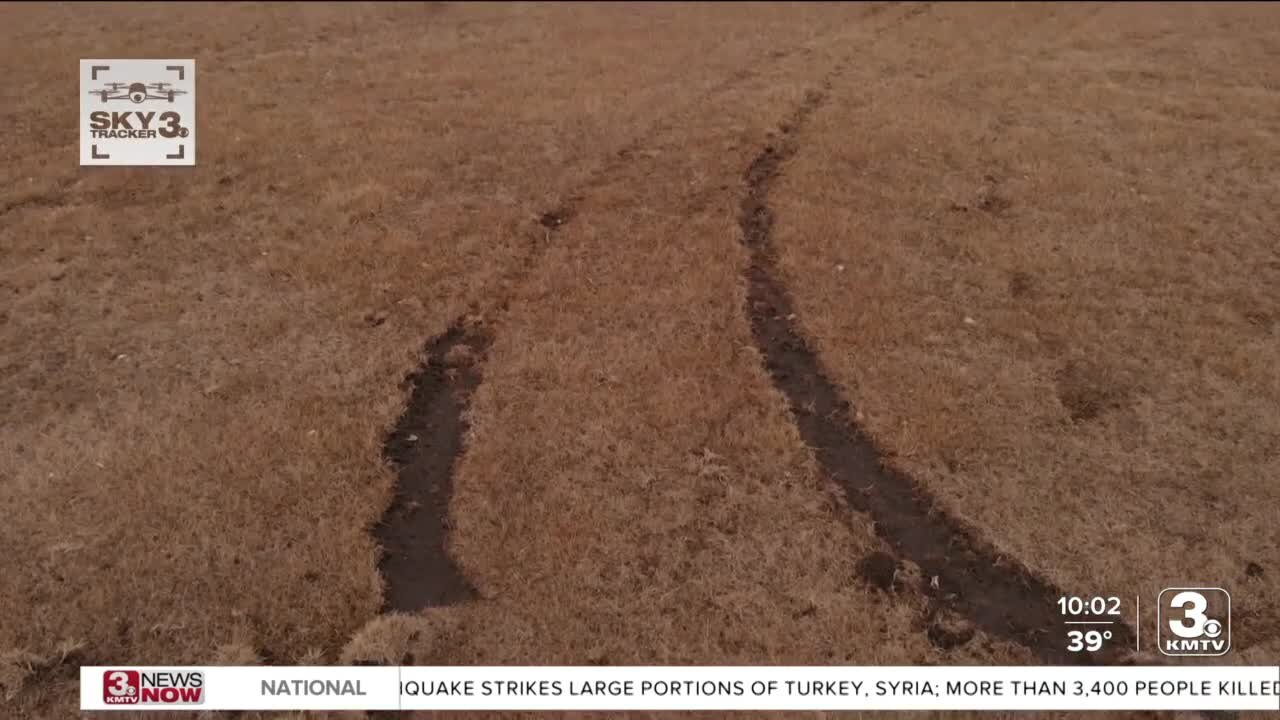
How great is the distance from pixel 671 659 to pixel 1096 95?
11613mm

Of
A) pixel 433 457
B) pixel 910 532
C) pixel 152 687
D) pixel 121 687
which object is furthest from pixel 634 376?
pixel 121 687

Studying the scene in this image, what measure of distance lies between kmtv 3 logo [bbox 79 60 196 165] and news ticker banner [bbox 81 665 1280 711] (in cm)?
774

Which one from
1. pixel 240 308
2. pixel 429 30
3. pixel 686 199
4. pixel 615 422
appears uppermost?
pixel 429 30

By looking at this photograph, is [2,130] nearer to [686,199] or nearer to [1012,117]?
[686,199]

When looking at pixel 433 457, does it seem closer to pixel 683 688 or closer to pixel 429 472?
pixel 429 472

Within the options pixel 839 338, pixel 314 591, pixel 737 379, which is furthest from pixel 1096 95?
pixel 314 591

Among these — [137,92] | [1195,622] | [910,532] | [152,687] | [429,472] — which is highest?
[137,92]

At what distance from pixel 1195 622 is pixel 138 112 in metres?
12.9

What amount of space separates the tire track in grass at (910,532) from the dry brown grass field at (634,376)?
28mm

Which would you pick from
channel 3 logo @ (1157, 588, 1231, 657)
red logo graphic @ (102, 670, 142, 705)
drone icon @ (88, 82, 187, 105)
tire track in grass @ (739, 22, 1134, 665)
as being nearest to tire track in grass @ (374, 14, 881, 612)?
red logo graphic @ (102, 670, 142, 705)

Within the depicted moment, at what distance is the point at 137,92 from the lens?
12633 mm

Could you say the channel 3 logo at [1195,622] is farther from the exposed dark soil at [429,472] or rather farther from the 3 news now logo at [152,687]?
the 3 news now logo at [152,687]

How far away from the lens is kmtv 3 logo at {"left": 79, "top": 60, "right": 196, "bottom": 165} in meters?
10.8

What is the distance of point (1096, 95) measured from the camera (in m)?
12.9
